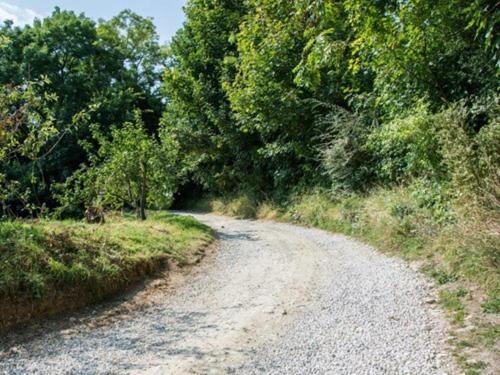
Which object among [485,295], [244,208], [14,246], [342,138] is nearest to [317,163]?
[342,138]

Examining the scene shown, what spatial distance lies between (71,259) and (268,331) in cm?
282

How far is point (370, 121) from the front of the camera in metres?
10.8

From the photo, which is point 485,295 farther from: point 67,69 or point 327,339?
point 67,69

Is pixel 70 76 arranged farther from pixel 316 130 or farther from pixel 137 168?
pixel 316 130

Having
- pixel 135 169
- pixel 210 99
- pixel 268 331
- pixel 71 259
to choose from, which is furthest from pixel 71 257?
pixel 210 99

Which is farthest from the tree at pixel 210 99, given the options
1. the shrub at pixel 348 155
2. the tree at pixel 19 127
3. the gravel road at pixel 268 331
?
the tree at pixel 19 127

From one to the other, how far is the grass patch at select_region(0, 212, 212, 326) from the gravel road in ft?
1.75

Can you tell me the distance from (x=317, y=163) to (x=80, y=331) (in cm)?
1018

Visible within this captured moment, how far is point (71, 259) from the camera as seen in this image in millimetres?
5301

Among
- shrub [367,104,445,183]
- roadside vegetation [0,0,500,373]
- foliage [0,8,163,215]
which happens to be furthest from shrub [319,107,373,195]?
foliage [0,8,163,215]

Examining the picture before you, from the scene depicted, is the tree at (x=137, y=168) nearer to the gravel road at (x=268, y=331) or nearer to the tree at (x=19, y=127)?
Result: the tree at (x=19, y=127)

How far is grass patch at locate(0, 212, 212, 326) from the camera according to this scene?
4605 millimetres

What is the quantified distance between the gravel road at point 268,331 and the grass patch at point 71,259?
534mm

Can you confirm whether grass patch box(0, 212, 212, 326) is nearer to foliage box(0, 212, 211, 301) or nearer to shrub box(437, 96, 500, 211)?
foliage box(0, 212, 211, 301)
